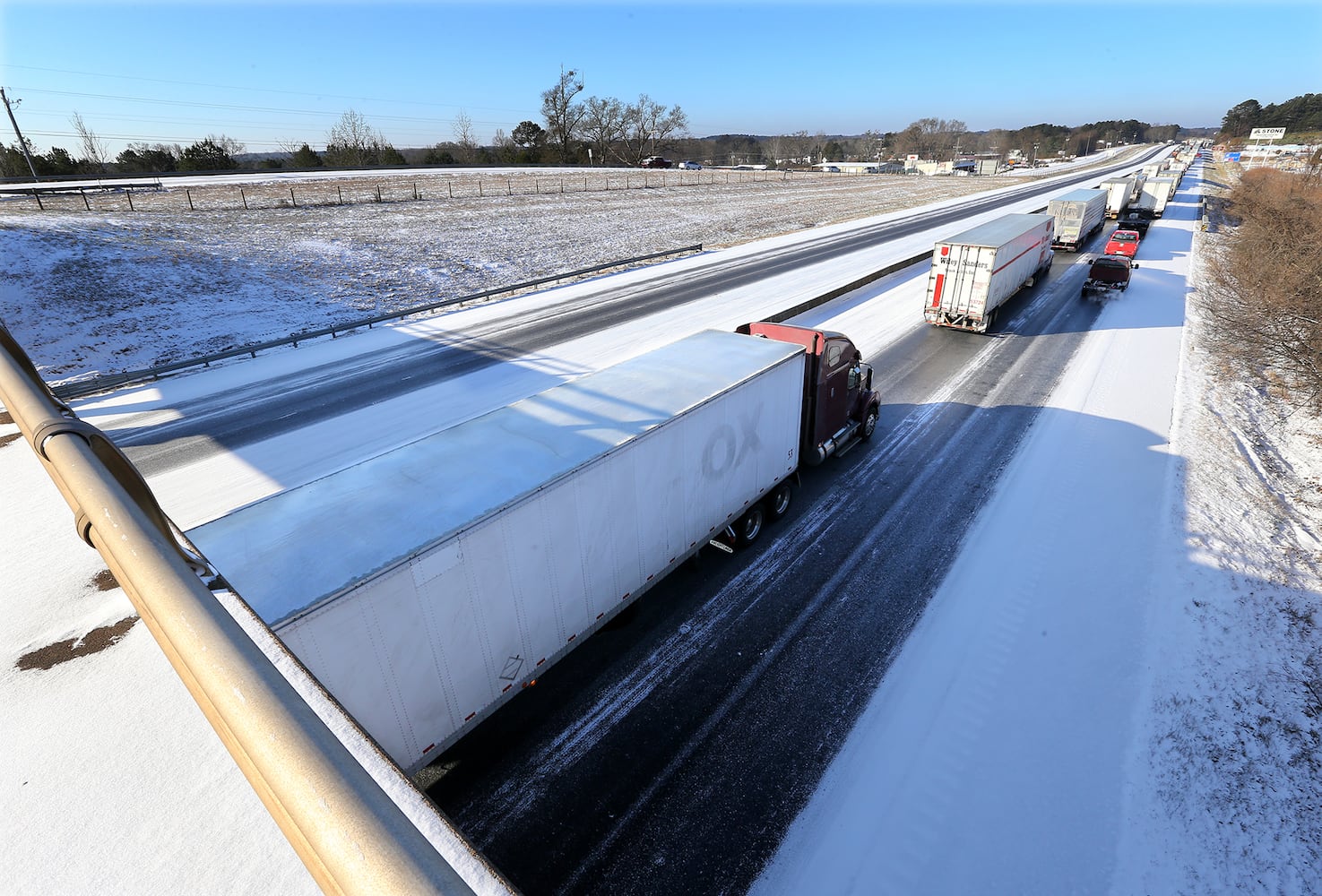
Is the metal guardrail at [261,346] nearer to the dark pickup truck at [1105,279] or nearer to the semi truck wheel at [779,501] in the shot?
the semi truck wheel at [779,501]

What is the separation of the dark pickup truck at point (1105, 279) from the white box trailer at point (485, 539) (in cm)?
2571

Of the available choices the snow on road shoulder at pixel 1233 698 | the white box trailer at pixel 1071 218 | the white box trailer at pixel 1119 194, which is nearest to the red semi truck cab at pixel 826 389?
the snow on road shoulder at pixel 1233 698

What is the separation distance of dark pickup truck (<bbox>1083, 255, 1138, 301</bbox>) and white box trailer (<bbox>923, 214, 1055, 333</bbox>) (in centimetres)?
568

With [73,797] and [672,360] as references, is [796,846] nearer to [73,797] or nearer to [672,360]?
[73,797]

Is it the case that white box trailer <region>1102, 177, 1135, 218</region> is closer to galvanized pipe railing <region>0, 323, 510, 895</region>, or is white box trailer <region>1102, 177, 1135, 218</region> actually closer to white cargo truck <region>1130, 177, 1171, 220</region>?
white cargo truck <region>1130, 177, 1171, 220</region>

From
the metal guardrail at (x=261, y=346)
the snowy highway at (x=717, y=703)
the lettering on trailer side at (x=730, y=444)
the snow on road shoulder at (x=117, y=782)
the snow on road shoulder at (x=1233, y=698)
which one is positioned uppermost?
the snow on road shoulder at (x=117, y=782)

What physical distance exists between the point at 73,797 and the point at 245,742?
3491mm

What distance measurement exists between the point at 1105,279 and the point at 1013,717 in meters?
27.2

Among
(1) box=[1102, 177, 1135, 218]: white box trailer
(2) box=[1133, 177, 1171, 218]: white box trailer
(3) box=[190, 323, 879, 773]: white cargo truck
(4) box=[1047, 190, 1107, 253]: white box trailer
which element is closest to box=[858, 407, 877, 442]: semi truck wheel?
(3) box=[190, 323, 879, 773]: white cargo truck

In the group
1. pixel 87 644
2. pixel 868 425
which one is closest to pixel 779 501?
pixel 868 425

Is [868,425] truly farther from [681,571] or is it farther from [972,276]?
[972,276]

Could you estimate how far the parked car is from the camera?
32.0 meters

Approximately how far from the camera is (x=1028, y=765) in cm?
756

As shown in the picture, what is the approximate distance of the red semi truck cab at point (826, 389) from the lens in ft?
40.1
